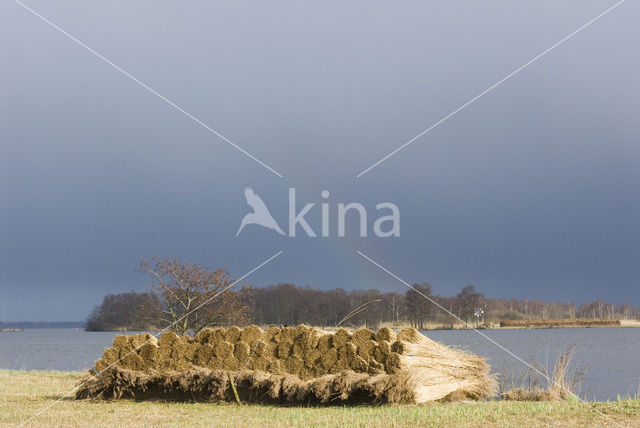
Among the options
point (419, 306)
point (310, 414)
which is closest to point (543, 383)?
point (310, 414)

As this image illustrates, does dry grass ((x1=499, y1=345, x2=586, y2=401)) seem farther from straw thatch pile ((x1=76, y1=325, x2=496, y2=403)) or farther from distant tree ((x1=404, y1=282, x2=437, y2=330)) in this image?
distant tree ((x1=404, y1=282, x2=437, y2=330))

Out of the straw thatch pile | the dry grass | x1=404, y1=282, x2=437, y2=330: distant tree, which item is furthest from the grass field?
x1=404, y1=282, x2=437, y2=330: distant tree

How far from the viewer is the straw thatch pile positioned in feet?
46.5

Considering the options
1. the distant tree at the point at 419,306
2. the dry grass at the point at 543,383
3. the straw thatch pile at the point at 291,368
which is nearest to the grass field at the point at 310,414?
the straw thatch pile at the point at 291,368

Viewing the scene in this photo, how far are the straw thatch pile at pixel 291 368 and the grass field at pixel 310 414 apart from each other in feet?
1.75

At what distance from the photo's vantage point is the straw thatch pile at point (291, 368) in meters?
14.2

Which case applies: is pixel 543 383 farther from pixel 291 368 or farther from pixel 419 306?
pixel 419 306

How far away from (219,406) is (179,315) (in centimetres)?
1247

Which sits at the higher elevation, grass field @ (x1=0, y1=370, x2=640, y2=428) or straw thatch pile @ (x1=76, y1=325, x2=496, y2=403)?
straw thatch pile @ (x1=76, y1=325, x2=496, y2=403)

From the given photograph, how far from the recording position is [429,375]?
560 inches

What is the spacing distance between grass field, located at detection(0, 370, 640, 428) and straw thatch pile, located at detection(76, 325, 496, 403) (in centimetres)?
53

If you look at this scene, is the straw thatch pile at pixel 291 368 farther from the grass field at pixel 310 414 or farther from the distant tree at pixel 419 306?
the distant tree at pixel 419 306

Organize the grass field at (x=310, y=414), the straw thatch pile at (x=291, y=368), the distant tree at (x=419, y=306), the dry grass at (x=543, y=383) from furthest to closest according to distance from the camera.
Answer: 1. the distant tree at (x=419, y=306)
2. the dry grass at (x=543, y=383)
3. the straw thatch pile at (x=291, y=368)
4. the grass field at (x=310, y=414)

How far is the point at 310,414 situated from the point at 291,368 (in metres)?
2.88
